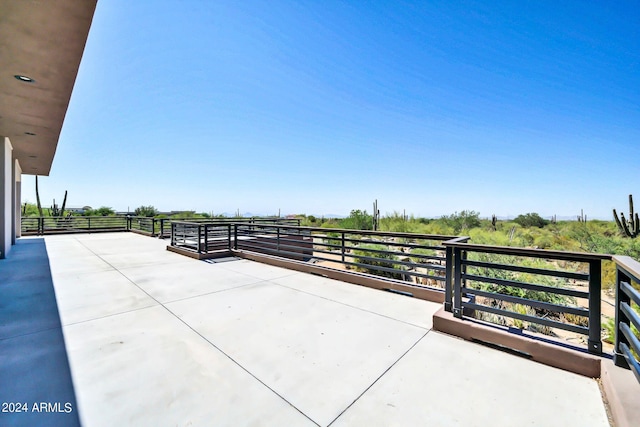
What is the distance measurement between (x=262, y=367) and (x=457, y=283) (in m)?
2.14

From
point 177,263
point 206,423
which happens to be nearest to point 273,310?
point 206,423

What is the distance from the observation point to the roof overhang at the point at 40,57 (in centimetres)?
256

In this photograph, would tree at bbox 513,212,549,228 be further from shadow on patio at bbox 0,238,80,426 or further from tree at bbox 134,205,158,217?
tree at bbox 134,205,158,217

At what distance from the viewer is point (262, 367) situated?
2131mm

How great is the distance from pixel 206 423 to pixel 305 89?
1166cm

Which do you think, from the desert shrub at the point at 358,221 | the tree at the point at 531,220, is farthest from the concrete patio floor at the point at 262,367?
the tree at the point at 531,220

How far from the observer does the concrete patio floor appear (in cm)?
161

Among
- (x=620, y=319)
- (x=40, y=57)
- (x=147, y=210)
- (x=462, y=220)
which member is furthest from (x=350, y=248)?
(x=147, y=210)

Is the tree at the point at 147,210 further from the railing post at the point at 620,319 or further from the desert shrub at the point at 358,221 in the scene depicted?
the railing post at the point at 620,319

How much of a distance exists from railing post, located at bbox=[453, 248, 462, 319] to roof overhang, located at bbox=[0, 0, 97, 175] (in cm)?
448

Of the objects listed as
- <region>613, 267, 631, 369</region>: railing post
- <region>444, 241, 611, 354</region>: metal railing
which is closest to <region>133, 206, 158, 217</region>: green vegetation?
Result: <region>444, 241, 611, 354</region>: metal railing

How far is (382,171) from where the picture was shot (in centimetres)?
2181

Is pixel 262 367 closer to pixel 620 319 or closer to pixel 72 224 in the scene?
pixel 620 319

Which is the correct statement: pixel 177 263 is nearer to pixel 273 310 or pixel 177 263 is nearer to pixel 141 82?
pixel 273 310
